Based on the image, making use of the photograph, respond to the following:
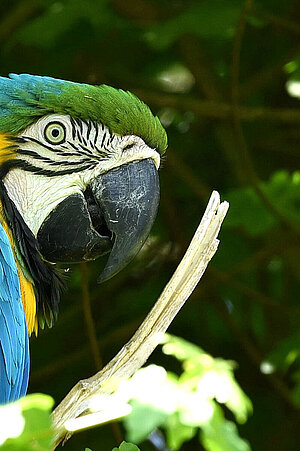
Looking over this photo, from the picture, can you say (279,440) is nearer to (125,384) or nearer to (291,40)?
(291,40)

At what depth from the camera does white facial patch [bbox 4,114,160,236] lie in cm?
233

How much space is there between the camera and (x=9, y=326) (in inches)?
82.7

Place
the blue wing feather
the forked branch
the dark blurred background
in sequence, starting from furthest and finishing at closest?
the dark blurred background, the blue wing feather, the forked branch

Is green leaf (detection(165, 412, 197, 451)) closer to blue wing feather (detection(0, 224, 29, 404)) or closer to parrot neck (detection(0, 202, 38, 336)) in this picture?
blue wing feather (detection(0, 224, 29, 404))

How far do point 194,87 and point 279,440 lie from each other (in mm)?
1836

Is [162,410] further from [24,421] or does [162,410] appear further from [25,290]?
[25,290]

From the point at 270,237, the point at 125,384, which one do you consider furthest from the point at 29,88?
the point at 270,237

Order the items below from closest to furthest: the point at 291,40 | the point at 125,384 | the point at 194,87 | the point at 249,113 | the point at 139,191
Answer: the point at 125,384, the point at 139,191, the point at 249,113, the point at 291,40, the point at 194,87

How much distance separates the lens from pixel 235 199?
3057 mm

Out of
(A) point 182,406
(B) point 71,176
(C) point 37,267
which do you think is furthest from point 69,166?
(A) point 182,406

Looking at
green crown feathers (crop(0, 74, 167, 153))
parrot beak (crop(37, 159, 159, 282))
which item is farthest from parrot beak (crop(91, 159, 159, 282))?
green crown feathers (crop(0, 74, 167, 153))

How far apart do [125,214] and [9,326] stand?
17.8 inches

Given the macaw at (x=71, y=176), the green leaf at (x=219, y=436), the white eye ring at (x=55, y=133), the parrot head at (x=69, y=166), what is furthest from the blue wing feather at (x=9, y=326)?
the green leaf at (x=219, y=436)

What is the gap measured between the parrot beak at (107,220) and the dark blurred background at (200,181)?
116 centimetres
